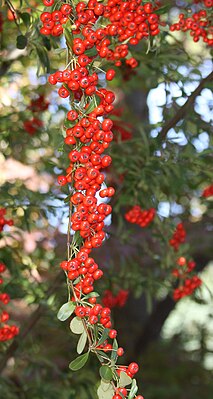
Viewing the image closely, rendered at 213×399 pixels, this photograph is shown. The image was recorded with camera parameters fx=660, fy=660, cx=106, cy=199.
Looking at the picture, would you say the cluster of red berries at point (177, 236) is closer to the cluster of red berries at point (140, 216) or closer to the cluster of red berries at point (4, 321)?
the cluster of red berries at point (140, 216)

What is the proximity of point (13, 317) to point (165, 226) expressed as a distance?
7.61 ft

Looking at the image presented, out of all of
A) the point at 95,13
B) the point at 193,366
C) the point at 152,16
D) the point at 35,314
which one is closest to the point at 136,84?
the point at 35,314

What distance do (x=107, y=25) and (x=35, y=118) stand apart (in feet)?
3.67

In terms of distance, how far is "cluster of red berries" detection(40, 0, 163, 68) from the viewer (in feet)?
4.42

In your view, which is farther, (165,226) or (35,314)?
(35,314)

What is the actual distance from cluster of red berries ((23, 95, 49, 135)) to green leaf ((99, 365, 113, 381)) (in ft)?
5.34

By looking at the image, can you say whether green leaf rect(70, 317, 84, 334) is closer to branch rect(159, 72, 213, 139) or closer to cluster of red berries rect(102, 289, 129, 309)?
branch rect(159, 72, 213, 139)

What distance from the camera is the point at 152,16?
5.65ft

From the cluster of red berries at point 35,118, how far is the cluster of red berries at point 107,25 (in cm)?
80

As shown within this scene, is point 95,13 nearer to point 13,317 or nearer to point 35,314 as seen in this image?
point 35,314

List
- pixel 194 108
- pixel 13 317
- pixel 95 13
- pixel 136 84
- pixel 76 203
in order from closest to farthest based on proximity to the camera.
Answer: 1. pixel 76 203
2. pixel 95 13
3. pixel 194 108
4. pixel 136 84
5. pixel 13 317

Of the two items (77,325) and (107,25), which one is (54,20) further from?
(77,325)

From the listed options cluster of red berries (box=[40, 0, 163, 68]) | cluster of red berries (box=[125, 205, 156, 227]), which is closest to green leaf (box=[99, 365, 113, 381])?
cluster of red berries (box=[40, 0, 163, 68])

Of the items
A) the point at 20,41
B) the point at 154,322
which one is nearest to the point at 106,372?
the point at 20,41
